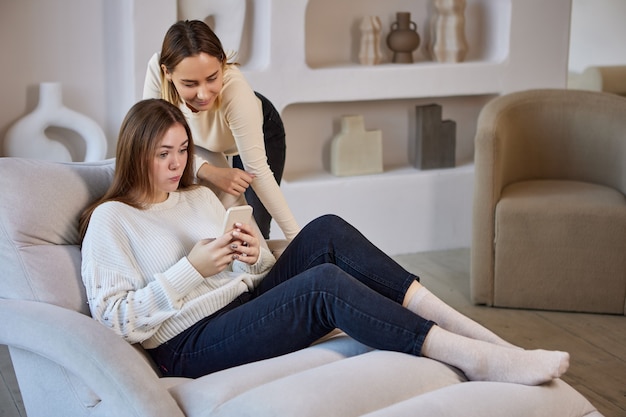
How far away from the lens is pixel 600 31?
514 cm

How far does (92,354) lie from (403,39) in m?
2.75

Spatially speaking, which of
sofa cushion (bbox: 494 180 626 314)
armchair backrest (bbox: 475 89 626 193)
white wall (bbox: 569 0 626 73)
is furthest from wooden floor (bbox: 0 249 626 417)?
white wall (bbox: 569 0 626 73)

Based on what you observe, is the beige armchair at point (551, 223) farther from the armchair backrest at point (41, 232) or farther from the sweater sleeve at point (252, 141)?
the armchair backrest at point (41, 232)

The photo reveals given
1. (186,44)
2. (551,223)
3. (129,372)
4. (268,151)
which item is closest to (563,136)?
(551,223)

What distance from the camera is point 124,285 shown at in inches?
80.1

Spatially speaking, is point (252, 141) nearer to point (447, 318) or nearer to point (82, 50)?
point (447, 318)

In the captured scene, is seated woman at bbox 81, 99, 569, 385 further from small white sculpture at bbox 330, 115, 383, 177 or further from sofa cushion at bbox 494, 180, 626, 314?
small white sculpture at bbox 330, 115, 383, 177

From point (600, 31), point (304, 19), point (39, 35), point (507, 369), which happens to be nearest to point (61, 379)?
point (507, 369)

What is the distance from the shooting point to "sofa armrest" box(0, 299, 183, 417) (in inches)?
69.4

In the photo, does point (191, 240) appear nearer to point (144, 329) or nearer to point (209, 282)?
point (209, 282)

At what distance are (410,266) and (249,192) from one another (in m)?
1.12

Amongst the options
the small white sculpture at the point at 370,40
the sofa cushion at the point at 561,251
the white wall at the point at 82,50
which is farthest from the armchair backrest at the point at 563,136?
the white wall at the point at 82,50

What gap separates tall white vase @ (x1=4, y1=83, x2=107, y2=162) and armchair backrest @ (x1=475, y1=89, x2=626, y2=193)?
1.56m

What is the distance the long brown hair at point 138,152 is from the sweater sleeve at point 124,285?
106mm
